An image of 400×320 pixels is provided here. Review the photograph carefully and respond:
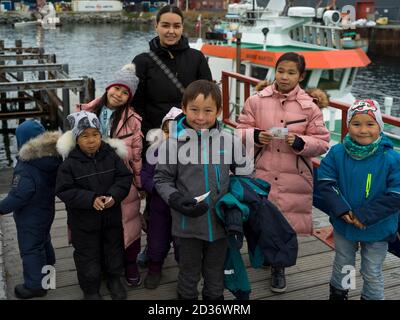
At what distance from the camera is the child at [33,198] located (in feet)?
10.1

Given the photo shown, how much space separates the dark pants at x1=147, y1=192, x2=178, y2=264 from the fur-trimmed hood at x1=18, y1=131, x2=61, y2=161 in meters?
0.77

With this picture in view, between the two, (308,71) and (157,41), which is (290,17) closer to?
(308,71)

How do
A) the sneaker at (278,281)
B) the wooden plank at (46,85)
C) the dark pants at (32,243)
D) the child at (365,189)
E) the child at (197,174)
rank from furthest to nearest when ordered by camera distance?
the wooden plank at (46,85) → the sneaker at (278,281) → the dark pants at (32,243) → the child at (365,189) → the child at (197,174)

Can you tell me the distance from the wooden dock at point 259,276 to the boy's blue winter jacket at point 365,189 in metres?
0.69

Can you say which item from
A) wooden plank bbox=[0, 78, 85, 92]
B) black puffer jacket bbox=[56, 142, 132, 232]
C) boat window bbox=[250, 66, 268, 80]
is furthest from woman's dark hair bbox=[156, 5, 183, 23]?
boat window bbox=[250, 66, 268, 80]

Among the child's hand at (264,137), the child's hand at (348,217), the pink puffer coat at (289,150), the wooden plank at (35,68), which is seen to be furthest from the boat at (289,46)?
the child's hand at (348,217)

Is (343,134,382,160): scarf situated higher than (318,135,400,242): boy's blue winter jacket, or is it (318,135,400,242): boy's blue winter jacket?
(343,134,382,160): scarf

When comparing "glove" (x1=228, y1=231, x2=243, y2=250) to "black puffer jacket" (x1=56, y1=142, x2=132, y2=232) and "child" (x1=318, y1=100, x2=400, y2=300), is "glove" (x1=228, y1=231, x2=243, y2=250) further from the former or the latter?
"black puffer jacket" (x1=56, y1=142, x2=132, y2=232)

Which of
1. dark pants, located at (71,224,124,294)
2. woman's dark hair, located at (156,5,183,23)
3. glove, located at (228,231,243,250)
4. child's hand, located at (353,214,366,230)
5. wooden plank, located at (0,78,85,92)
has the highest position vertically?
woman's dark hair, located at (156,5,183,23)

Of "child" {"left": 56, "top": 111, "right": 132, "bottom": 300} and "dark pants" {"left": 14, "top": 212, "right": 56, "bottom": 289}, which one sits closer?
"child" {"left": 56, "top": 111, "right": 132, "bottom": 300}

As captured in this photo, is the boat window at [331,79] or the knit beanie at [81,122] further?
the boat window at [331,79]

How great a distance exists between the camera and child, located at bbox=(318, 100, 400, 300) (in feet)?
9.36

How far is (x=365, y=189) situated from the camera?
9.55 feet

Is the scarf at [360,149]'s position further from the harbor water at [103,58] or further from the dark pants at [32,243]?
the harbor water at [103,58]
